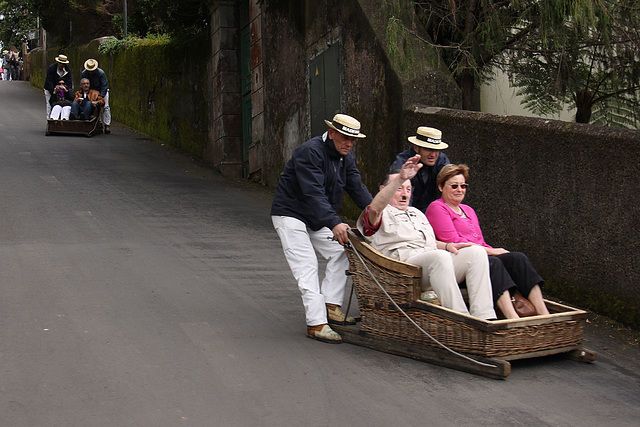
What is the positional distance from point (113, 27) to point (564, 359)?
2833 cm

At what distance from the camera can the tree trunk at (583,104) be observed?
33.9 feet

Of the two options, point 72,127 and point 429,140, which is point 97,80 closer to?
point 72,127

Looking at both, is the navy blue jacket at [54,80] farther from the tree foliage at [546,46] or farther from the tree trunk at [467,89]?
the tree trunk at [467,89]

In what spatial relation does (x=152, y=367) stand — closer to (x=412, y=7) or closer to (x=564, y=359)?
(x=564, y=359)

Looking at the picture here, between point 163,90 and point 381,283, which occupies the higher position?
point 163,90

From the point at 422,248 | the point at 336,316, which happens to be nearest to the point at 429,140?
the point at 422,248

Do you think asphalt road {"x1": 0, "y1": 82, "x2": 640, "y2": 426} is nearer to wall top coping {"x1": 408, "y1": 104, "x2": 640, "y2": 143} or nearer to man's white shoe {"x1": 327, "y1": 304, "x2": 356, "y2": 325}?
man's white shoe {"x1": 327, "y1": 304, "x2": 356, "y2": 325}

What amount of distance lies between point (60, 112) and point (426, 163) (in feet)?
51.2

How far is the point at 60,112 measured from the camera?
21625mm

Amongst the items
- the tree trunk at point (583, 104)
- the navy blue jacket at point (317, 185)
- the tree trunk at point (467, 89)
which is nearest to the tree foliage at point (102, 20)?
the tree trunk at point (467, 89)

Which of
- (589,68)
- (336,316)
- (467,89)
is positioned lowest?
(336,316)

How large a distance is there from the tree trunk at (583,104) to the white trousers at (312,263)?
4145mm

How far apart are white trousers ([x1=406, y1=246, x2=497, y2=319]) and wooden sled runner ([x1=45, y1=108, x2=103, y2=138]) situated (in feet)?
53.4

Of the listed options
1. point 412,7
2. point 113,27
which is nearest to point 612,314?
point 412,7
